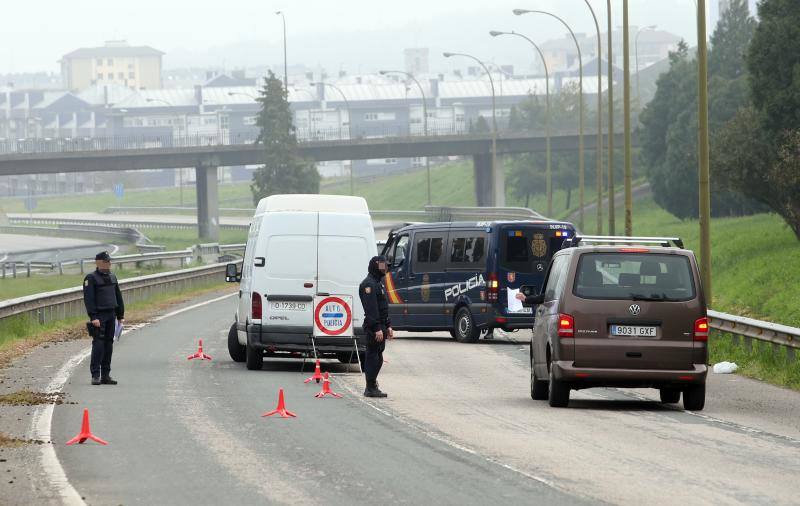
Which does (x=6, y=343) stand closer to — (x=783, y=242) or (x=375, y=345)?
(x=375, y=345)

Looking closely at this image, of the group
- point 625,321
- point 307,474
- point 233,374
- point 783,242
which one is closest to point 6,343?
point 233,374

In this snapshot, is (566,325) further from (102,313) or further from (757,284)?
(757,284)

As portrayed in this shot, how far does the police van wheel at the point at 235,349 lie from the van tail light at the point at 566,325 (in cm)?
764

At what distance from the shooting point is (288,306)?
71.6 feet

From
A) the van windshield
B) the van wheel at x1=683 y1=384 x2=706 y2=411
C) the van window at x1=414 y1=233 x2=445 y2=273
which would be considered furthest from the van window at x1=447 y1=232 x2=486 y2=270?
the van windshield

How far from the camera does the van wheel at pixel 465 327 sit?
28.6 m

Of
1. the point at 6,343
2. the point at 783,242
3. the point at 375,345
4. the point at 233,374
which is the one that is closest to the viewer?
the point at 375,345

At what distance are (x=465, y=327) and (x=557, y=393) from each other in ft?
38.9

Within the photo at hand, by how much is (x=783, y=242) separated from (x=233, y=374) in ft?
90.4

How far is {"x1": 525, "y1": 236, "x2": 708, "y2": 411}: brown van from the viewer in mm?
16531

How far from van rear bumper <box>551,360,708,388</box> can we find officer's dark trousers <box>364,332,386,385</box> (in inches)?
90.4

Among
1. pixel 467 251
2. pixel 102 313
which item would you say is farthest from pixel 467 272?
pixel 102 313

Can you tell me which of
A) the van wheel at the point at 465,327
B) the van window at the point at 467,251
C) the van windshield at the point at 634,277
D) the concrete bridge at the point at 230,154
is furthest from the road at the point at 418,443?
the concrete bridge at the point at 230,154

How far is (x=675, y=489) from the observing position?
10828mm
